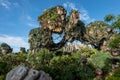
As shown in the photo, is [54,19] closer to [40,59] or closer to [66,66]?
[40,59]

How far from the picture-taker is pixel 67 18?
4741 centimetres

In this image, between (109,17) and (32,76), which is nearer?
(32,76)

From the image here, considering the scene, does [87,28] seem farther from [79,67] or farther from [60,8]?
[79,67]

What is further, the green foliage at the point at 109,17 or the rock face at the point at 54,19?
the rock face at the point at 54,19

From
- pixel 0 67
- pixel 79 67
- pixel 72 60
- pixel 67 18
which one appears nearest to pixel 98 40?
pixel 67 18

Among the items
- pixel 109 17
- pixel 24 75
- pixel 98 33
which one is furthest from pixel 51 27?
pixel 24 75

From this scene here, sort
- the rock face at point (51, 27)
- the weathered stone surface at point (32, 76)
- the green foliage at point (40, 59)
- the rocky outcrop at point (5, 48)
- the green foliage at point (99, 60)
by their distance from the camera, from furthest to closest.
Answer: the rocky outcrop at point (5, 48), the rock face at point (51, 27), the green foliage at point (40, 59), the green foliage at point (99, 60), the weathered stone surface at point (32, 76)

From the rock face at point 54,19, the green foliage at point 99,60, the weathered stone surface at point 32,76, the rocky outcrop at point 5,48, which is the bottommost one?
the weathered stone surface at point 32,76

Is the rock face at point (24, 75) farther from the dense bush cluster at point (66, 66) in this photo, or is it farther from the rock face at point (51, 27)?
the rock face at point (51, 27)

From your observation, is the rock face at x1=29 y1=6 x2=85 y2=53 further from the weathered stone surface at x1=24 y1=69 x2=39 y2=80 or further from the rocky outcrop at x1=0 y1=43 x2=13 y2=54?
the weathered stone surface at x1=24 y1=69 x2=39 y2=80

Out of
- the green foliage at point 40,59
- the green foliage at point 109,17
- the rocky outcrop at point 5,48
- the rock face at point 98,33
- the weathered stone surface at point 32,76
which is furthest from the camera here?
the rocky outcrop at point 5,48

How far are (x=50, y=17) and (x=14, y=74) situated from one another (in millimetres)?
24760

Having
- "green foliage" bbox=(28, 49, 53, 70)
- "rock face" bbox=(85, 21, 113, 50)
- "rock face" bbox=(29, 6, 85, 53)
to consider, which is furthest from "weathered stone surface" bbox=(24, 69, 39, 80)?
"rock face" bbox=(85, 21, 113, 50)

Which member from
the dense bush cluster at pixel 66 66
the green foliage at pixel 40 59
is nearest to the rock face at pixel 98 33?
the green foliage at pixel 40 59
